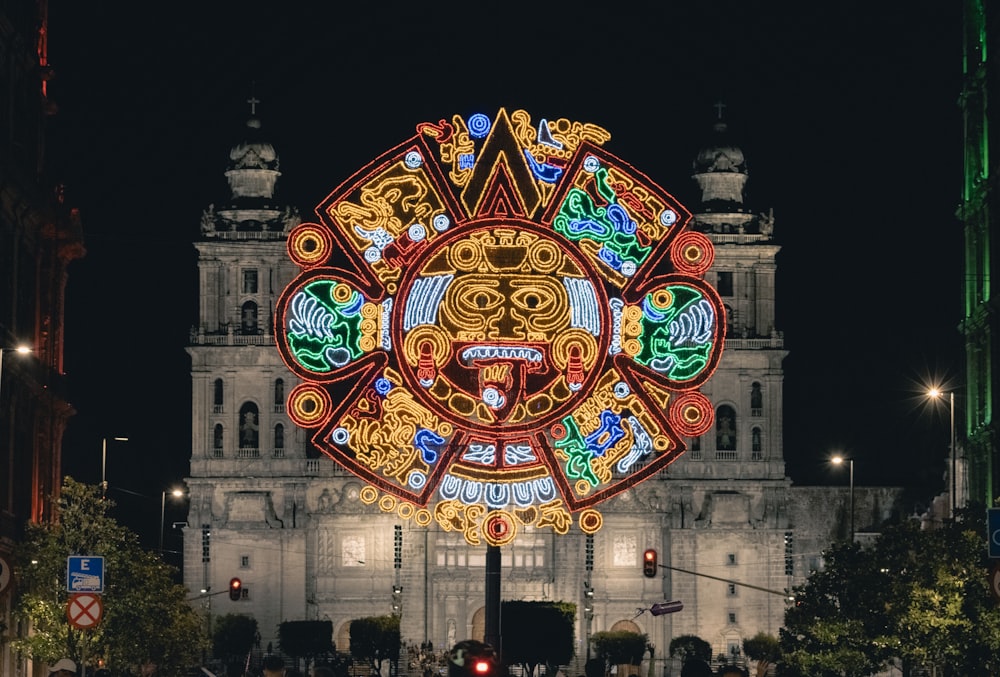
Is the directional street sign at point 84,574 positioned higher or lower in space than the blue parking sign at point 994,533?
lower

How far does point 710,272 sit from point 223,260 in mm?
27105

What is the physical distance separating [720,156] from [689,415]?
3597 inches

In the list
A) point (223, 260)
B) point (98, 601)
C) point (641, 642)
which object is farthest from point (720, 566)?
point (98, 601)

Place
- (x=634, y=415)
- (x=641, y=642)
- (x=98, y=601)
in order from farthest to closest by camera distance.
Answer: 1. (x=641, y=642)
2. (x=634, y=415)
3. (x=98, y=601)

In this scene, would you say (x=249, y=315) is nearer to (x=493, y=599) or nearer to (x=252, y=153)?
(x=252, y=153)

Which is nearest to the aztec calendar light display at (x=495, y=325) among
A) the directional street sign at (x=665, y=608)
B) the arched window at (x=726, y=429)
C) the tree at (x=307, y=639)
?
the directional street sign at (x=665, y=608)

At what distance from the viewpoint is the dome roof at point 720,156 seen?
163 meters

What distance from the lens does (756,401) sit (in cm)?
16050

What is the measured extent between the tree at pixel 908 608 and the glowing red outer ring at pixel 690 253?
29.3ft

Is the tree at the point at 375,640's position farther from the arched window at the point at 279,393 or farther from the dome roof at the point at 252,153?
the dome roof at the point at 252,153

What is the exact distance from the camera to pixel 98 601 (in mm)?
52781

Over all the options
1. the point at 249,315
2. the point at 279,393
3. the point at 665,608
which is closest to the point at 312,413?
the point at 665,608

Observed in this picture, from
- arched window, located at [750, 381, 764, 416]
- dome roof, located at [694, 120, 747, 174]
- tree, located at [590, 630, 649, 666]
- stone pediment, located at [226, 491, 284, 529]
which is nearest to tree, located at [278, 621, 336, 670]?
stone pediment, located at [226, 491, 284, 529]

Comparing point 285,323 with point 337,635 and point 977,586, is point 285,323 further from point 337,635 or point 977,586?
point 337,635
